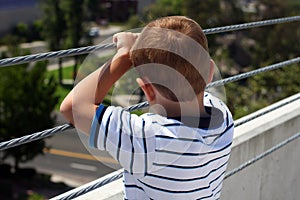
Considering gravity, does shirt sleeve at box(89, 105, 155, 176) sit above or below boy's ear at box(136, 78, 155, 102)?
below

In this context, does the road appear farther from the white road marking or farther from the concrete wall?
the concrete wall

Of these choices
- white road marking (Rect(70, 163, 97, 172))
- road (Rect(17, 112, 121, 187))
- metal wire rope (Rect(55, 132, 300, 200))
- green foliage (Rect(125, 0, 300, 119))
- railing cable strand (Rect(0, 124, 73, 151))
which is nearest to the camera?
railing cable strand (Rect(0, 124, 73, 151))

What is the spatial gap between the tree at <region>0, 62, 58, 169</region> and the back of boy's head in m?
13.2

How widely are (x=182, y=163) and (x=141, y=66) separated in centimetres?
21

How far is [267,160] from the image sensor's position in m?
2.20

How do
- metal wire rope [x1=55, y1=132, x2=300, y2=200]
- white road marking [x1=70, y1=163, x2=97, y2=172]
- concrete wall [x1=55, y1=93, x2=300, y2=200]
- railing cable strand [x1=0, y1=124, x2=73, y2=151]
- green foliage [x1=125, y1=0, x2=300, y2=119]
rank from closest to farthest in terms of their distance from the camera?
railing cable strand [x1=0, y1=124, x2=73, y2=151], metal wire rope [x1=55, y1=132, x2=300, y2=200], concrete wall [x1=55, y1=93, x2=300, y2=200], white road marking [x1=70, y1=163, x2=97, y2=172], green foliage [x1=125, y1=0, x2=300, y2=119]

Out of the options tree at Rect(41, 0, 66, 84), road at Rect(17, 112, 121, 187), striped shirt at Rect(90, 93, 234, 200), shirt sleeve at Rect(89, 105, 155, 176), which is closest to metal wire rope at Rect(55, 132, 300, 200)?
striped shirt at Rect(90, 93, 234, 200)

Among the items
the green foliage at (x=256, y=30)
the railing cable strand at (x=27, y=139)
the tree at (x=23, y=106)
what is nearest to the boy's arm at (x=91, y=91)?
the railing cable strand at (x=27, y=139)

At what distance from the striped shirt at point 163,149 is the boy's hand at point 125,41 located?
0.13 meters

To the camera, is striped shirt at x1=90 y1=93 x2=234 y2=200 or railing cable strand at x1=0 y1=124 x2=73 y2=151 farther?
railing cable strand at x1=0 y1=124 x2=73 y2=151

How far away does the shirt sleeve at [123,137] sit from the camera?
102 centimetres

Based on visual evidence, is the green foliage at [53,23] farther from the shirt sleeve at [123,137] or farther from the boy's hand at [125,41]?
the shirt sleeve at [123,137]

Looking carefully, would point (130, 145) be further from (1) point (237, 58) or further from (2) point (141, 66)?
(1) point (237, 58)

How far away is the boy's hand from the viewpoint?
3.57ft
